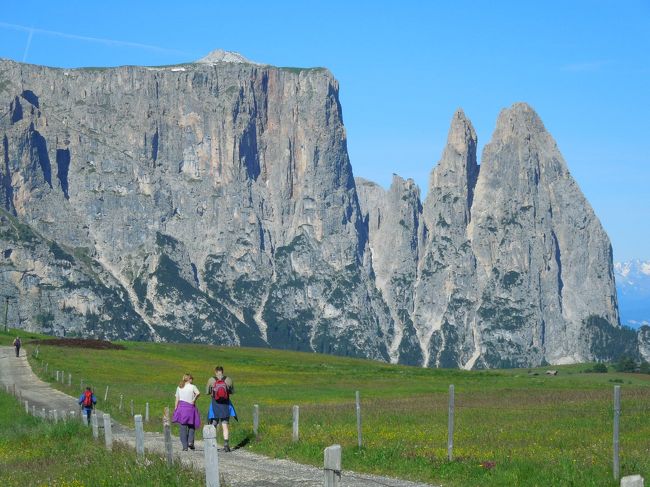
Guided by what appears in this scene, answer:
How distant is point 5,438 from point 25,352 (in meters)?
76.7

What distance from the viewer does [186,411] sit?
36.7 meters

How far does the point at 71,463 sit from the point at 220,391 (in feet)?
→ 20.0

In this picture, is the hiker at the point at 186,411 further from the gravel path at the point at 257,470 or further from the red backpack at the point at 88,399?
the red backpack at the point at 88,399

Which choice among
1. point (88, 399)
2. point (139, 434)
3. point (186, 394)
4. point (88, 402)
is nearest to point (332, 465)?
point (139, 434)

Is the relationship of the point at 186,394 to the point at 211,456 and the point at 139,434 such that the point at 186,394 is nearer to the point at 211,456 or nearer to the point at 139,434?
the point at 139,434

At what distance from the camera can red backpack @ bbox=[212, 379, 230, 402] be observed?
122 feet

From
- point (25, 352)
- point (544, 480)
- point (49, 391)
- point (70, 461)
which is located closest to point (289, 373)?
point (25, 352)

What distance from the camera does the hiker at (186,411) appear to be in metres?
36.7

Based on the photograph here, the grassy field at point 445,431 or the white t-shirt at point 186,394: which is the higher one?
the white t-shirt at point 186,394

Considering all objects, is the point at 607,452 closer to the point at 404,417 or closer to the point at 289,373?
the point at 404,417

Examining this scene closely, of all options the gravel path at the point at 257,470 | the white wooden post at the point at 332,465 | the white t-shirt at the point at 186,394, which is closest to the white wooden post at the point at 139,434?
the gravel path at the point at 257,470

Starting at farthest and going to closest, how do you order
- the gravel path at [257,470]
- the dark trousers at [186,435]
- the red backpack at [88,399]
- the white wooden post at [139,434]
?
the red backpack at [88,399]
the dark trousers at [186,435]
the white wooden post at [139,434]
the gravel path at [257,470]

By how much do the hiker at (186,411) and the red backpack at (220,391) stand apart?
635 millimetres

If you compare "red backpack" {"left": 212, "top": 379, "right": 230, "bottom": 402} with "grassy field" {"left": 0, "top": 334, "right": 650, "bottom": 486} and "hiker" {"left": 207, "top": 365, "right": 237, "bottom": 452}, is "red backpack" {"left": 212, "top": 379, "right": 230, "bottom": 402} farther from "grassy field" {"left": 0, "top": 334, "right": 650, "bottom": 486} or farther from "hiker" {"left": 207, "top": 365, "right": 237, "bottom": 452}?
"grassy field" {"left": 0, "top": 334, "right": 650, "bottom": 486}
